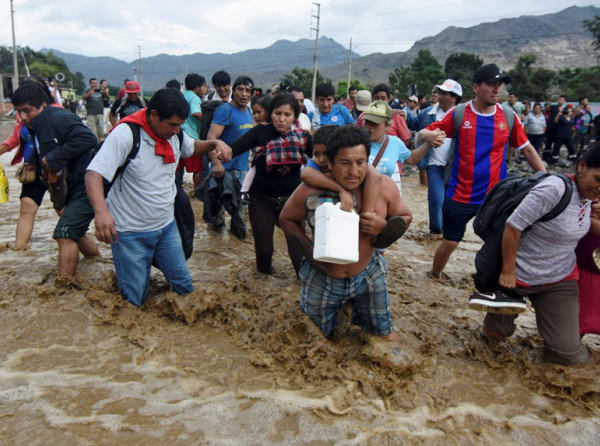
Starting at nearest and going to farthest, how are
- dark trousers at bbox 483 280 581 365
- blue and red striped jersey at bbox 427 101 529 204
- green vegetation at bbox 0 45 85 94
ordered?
1. dark trousers at bbox 483 280 581 365
2. blue and red striped jersey at bbox 427 101 529 204
3. green vegetation at bbox 0 45 85 94

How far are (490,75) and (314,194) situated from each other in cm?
226

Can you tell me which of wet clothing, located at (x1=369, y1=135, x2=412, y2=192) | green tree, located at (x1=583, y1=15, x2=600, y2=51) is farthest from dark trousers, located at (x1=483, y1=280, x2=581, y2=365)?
green tree, located at (x1=583, y1=15, x2=600, y2=51)

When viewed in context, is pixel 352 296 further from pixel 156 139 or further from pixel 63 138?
pixel 63 138

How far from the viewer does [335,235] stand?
8.27 feet

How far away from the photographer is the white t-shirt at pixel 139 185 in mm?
3266

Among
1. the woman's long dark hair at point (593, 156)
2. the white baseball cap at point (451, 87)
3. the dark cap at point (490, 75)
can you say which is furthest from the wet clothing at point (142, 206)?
the white baseball cap at point (451, 87)

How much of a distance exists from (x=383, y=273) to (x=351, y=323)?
674mm

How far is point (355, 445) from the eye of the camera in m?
2.53

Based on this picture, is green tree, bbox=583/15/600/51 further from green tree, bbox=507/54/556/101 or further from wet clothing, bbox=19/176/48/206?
wet clothing, bbox=19/176/48/206

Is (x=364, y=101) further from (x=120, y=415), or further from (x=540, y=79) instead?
(x=540, y=79)

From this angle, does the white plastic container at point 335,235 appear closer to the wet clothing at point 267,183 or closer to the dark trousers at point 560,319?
the dark trousers at point 560,319

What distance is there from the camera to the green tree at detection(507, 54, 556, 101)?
108ft

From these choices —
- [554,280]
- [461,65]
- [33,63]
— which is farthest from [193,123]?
[33,63]

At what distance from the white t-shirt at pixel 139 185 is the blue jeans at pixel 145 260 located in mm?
92
